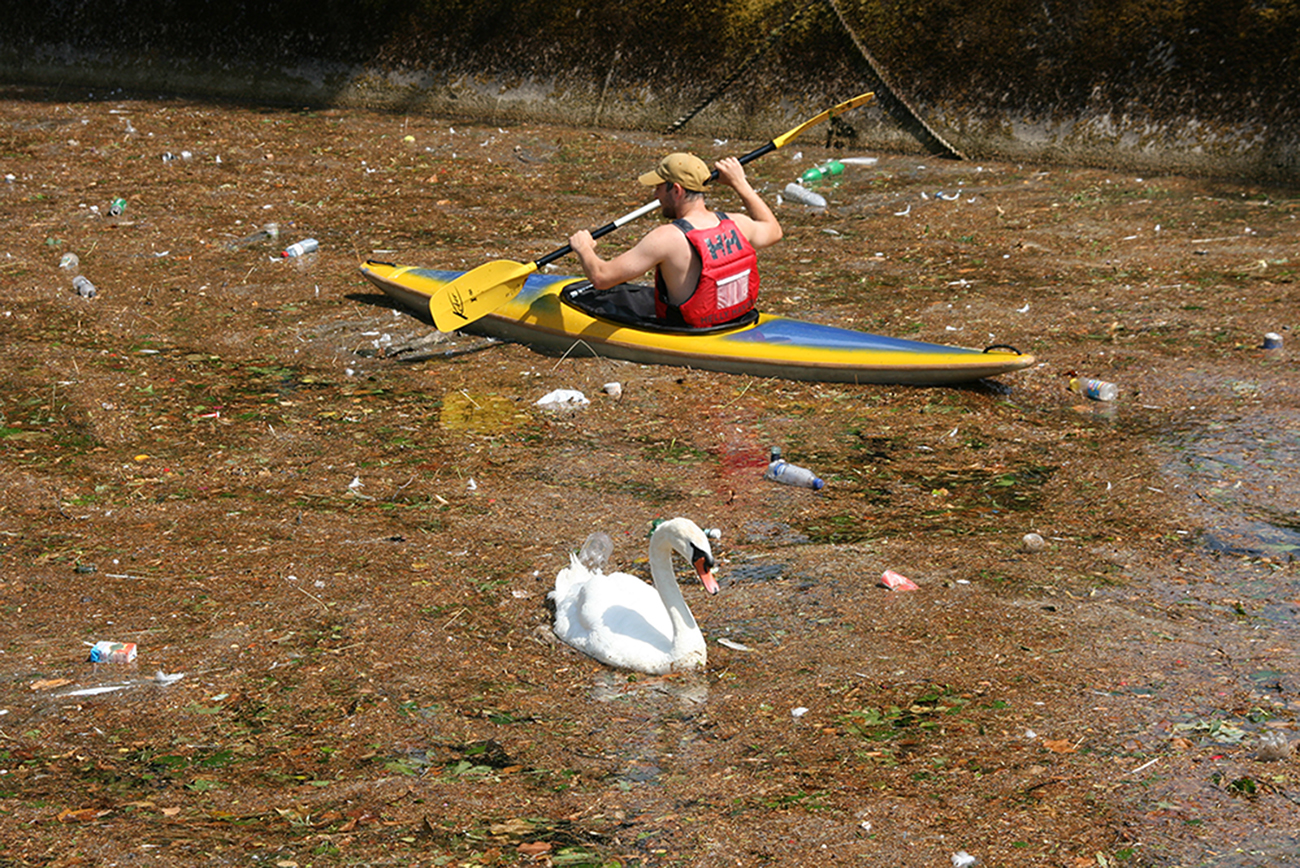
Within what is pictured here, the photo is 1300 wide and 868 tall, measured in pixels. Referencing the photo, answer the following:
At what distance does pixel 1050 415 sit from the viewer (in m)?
6.45

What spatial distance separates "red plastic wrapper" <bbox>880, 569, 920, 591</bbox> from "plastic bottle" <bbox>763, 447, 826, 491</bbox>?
1.00 meters

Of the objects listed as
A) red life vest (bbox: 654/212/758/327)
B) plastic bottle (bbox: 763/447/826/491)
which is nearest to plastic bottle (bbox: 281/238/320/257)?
red life vest (bbox: 654/212/758/327)

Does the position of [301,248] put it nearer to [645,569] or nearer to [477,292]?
[477,292]

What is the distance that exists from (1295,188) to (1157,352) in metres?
4.51

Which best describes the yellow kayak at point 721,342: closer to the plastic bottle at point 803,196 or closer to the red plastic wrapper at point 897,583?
the red plastic wrapper at point 897,583

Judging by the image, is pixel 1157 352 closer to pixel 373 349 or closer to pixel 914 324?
pixel 914 324

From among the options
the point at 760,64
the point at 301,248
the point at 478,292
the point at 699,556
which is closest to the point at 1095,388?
the point at 699,556

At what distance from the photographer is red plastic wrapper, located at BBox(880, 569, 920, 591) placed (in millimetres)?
4645

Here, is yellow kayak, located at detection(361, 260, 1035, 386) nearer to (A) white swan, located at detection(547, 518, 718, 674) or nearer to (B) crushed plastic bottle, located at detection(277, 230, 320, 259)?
(B) crushed plastic bottle, located at detection(277, 230, 320, 259)

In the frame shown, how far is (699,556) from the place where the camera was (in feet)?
13.2

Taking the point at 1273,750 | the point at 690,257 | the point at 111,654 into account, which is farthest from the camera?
the point at 690,257

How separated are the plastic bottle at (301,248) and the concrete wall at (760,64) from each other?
497 centimetres

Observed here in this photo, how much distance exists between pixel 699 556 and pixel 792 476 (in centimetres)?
177

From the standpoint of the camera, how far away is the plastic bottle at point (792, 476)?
5.67m
